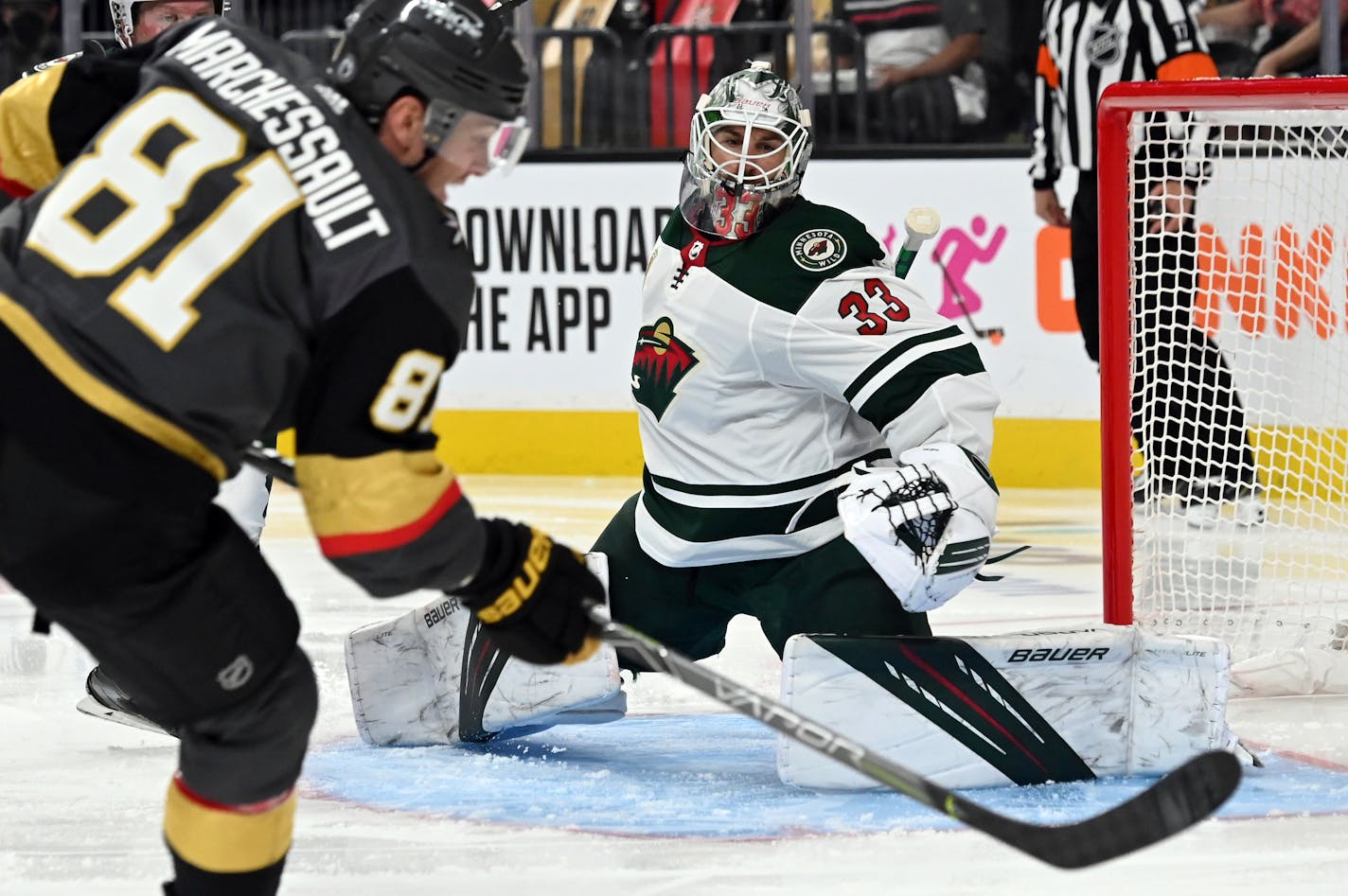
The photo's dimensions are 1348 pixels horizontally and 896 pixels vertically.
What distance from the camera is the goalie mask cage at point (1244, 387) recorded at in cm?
393

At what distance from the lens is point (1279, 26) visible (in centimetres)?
592

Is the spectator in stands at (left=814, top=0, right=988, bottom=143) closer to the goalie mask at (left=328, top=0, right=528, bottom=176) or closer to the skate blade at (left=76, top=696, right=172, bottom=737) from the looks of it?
the skate blade at (left=76, top=696, right=172, bottom=737)

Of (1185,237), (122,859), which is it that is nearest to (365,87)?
(122,859)

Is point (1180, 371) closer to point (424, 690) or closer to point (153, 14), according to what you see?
point (424, 690)

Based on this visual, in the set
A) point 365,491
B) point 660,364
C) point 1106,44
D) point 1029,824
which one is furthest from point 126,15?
point 1106,44

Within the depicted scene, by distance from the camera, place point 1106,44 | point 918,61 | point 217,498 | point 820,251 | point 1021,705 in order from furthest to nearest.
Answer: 1. point 918,61
2. point 1106,44
3. point 217,498
4. point 820,251
5. point 1021,705

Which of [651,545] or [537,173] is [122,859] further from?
[537,173]

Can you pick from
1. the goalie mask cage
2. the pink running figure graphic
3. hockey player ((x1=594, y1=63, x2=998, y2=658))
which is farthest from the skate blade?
the pink running figure graphic

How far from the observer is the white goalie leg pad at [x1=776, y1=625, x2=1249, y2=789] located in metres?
2.79

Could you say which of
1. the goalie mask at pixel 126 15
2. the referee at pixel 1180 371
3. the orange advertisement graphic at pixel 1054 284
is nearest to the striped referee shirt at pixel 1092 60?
the orange advertisement graphic at pixel 1054 284

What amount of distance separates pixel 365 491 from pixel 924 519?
1132mm

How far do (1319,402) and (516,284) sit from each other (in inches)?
103

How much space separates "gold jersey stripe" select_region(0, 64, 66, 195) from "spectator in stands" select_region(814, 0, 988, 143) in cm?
425

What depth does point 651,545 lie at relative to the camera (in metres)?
3.12
